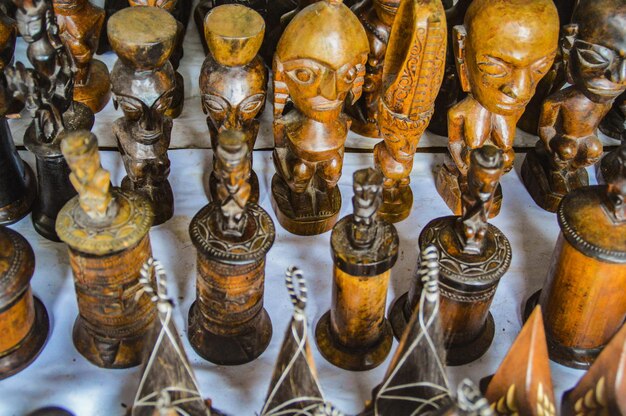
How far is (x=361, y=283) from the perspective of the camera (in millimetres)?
1353

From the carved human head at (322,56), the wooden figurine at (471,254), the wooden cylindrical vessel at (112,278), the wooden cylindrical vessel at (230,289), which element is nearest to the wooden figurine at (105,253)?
the wooden cylindrical vessel at (112,278)

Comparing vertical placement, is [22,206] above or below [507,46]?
below

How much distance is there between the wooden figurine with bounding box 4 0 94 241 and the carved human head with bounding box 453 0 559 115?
31.6 inches

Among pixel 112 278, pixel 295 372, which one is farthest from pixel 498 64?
pixel 112 278

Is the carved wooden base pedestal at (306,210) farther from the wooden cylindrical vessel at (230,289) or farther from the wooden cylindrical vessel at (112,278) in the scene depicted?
the wooden cylindrical vessel at (112,278)

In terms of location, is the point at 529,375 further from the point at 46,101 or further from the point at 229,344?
the point at 46,101

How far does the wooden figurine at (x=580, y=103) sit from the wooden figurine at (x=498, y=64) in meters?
0.09

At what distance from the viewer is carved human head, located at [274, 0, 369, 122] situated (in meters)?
1.45

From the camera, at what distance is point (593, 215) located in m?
1.37

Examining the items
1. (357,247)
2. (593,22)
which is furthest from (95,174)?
(593,22)

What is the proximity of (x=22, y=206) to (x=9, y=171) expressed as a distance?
97 mm

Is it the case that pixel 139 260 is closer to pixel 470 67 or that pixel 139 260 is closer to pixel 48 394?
pixel 48 394

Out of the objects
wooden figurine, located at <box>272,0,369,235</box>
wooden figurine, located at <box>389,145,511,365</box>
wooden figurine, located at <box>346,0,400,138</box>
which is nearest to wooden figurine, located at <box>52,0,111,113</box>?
wooden figurine, located at <box>272,0,369,235</box>

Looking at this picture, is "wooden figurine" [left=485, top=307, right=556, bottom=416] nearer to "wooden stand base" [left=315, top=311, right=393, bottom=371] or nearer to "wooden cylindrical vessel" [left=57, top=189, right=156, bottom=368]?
"wooden stand base" [left=315, top=311, right=393, bottom=371]
